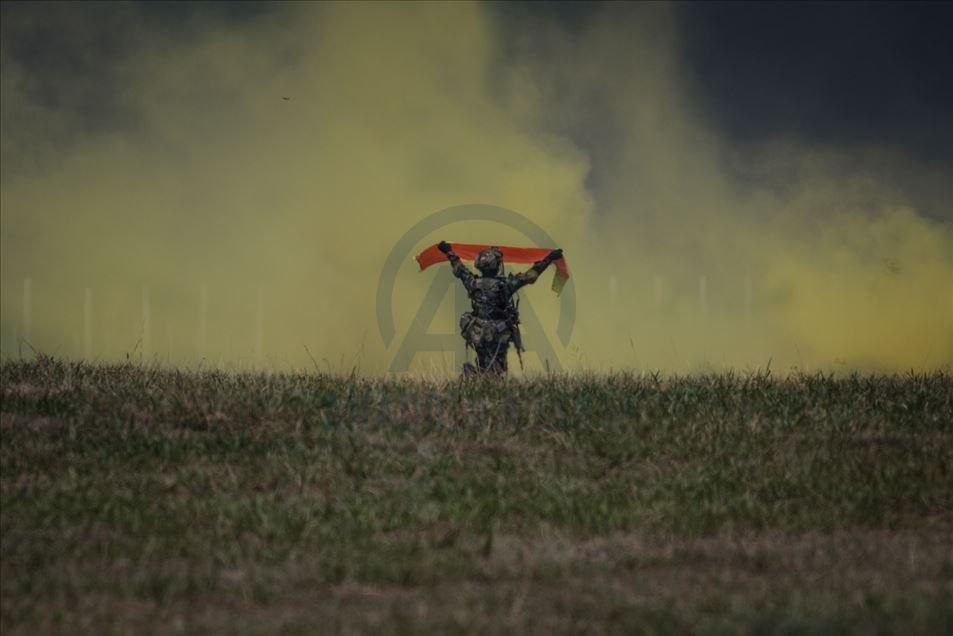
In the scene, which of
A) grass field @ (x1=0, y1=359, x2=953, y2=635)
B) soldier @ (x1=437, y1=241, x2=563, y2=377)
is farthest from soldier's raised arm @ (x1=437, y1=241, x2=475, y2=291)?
grass field @ (x1=0, y1=359, x2=953, y2=635)

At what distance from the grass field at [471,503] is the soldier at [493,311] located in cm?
233

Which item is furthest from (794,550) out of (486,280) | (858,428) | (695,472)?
(486,280)

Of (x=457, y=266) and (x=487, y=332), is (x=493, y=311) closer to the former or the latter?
(x=487, y=332)

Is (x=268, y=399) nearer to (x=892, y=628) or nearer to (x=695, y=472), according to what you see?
(x=695, y=472)

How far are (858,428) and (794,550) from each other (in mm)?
4281

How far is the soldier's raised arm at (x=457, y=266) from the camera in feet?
55.6

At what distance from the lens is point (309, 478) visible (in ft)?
34.6

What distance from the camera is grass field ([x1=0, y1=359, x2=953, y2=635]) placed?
7051 mm

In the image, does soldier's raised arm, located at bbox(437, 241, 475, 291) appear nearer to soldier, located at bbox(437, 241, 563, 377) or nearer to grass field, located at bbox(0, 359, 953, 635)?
soldier, located at bbox(437, 241, 563, 377)

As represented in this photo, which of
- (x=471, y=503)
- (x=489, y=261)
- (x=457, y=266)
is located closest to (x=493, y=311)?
(x=489, y=261)

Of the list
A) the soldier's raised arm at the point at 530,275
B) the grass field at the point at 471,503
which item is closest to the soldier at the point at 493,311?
the soldier's raised arm at the point at 530,275

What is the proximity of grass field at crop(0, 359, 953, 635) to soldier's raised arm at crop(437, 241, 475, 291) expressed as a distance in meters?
3.04

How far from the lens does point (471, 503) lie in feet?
32.4

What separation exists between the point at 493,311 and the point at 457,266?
992 mm
